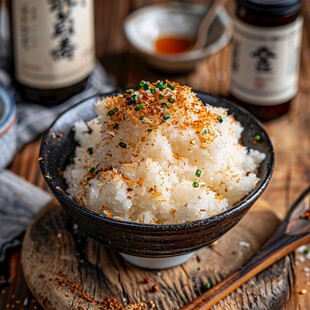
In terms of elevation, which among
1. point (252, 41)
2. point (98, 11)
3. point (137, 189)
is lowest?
point (98, 11)

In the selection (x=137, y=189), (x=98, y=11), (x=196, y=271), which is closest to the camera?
(x=137, y=189)

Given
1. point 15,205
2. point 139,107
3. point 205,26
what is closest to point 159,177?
point 139,107

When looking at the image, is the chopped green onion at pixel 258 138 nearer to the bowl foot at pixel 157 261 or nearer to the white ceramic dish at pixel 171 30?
the bowl foot at pixel 157 261

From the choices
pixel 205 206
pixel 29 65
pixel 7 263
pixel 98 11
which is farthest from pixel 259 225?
pixel 98 11

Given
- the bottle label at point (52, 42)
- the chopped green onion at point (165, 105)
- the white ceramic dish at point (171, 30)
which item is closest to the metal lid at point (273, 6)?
the white ceramic dish at point (171, 30)

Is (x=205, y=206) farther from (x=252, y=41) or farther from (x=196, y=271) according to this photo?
(x=252, y=41)

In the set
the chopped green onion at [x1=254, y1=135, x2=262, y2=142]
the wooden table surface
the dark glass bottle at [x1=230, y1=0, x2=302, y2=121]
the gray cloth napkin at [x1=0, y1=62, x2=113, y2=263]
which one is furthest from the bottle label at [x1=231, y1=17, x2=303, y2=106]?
the chopped green onion at [x1=254, y1=135, x2=262, y2=142]

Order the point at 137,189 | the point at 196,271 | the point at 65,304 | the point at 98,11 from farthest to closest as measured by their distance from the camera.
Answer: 1. the point at 98,11
2. the point at 196,271
3. the point at 65,304
4. the point at 137,189
